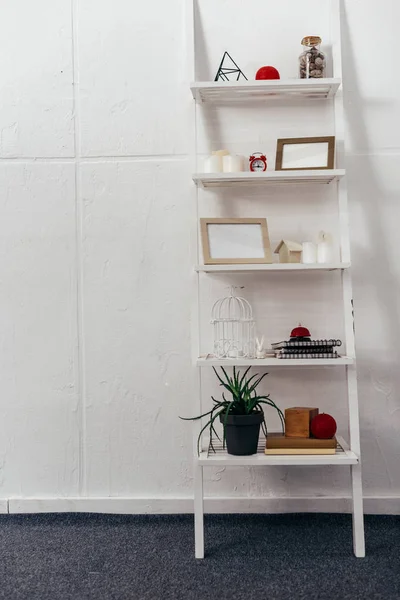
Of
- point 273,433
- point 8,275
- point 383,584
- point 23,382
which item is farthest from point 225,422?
point 8,275

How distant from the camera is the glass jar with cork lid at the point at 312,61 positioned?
247cm

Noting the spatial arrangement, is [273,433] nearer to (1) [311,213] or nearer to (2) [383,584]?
(2) [383,584]

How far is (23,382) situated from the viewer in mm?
2666

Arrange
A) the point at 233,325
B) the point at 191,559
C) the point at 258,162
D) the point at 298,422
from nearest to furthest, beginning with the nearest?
the point at 191,559, the point at 298,422, the point at 258,162, the point at 233,325

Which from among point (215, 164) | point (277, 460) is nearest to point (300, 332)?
point (277, 460)

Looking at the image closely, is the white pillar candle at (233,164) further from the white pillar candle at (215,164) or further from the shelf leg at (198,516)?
the shelf leg at (198,516)

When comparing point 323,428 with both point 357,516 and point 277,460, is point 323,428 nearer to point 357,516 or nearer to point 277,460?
point 277,460

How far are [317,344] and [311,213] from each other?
22.9 inches

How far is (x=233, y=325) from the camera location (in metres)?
2.56

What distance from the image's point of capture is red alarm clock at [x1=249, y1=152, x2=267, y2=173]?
8.00ft

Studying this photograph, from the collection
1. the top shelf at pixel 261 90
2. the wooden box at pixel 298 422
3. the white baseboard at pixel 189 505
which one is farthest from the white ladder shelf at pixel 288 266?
the white baseboard at pixel 189 505

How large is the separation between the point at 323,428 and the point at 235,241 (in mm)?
740

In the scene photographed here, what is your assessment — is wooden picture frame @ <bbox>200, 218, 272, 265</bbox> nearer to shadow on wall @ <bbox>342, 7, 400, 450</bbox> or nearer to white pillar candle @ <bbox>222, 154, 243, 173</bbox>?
white pillar candle @ <bbox>222, 154, 243, 173</bbox>

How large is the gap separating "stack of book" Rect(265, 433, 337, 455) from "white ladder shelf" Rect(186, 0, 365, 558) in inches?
1.1
